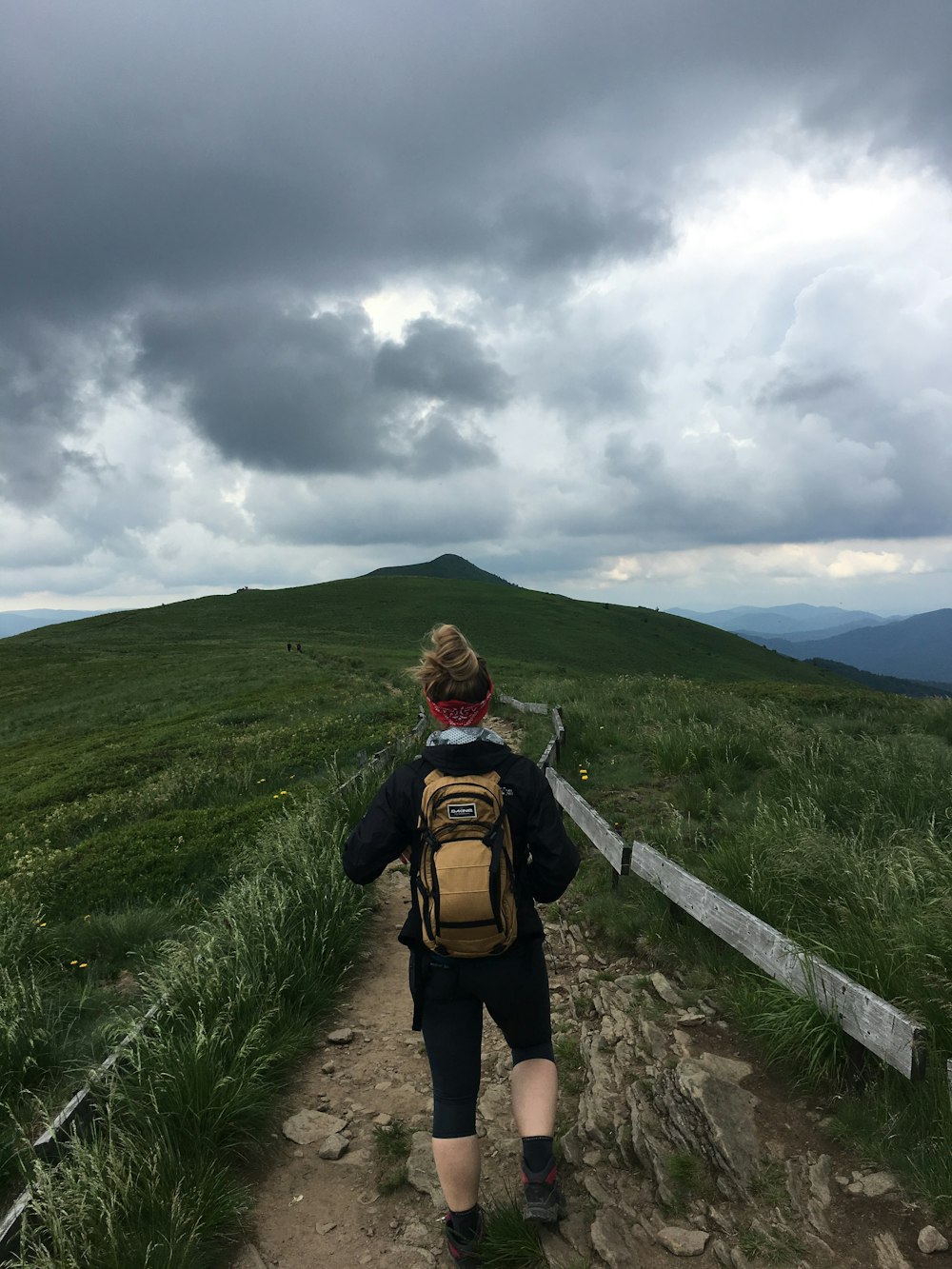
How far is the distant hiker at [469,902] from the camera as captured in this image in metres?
3.13

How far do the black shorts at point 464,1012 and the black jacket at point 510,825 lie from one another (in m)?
0.17

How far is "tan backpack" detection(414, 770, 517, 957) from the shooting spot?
308 cm

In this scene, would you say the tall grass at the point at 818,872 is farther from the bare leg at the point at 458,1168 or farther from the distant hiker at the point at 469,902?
the bare leg at the point at 458,1168

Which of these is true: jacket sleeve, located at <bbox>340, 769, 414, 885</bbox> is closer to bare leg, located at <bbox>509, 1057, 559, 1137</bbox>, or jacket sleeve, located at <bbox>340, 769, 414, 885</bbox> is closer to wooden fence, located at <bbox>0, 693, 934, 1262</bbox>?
bare leg, located at <bbox>509, 1057, 559, 1137</bbox>

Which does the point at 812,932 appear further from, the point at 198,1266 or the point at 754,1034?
the point at 198,1266

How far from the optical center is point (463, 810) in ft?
10.3

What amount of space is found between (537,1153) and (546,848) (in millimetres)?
1474

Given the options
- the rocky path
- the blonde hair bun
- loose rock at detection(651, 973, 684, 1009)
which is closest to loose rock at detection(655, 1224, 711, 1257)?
the rocky path

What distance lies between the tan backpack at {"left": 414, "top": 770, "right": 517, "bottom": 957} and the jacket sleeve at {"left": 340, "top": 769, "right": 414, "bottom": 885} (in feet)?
0.61

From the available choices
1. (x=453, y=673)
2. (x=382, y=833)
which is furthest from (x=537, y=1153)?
(x=453, y=673)

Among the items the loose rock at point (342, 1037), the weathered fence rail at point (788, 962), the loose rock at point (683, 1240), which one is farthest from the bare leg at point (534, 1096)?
the loose rock at point (342, 1037)

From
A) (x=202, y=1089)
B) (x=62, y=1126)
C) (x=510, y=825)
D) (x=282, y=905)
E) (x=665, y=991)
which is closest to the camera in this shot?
(x=510, y=825)

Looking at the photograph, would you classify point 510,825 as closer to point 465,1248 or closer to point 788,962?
point 465,1248

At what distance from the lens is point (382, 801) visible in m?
3.41
